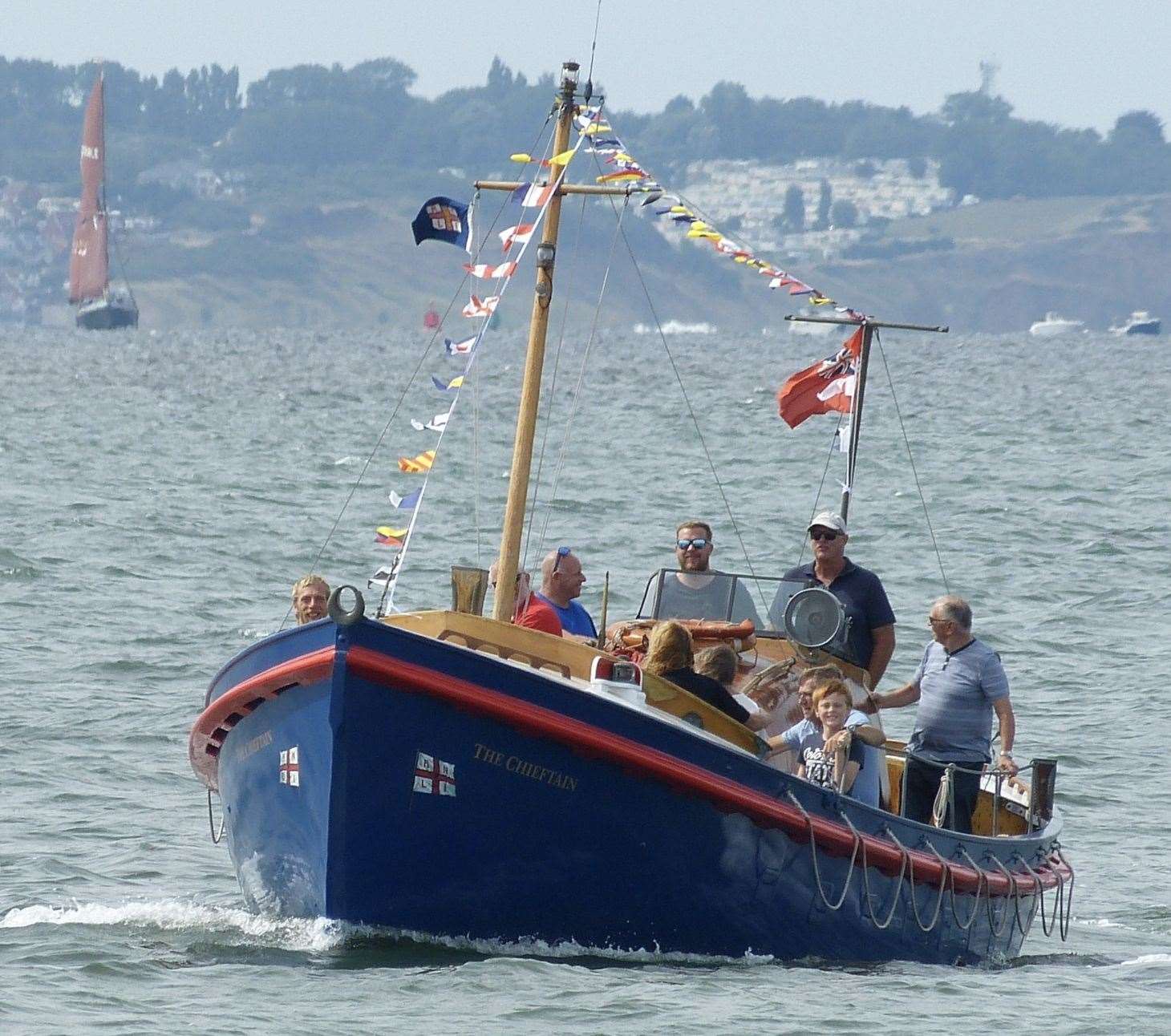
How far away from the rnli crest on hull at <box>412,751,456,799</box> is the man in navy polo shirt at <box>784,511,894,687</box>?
9.83ft

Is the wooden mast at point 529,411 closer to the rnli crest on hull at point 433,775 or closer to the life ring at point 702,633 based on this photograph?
the life ring at point 702,633

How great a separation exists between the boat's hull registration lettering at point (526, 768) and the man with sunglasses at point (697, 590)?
2827 millimetres

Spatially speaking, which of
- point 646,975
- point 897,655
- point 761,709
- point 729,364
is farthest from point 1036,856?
point 729,364

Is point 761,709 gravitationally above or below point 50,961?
above

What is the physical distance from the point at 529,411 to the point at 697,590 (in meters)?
1.74

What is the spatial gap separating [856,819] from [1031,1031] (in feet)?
3.86

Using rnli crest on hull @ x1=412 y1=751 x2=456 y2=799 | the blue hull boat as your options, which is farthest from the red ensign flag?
rnli crest on hull @ x1=412 y1=751 x2=456 y2=799

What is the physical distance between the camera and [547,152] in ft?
39.6

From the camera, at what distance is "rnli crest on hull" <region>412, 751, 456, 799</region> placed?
10156 millimetres

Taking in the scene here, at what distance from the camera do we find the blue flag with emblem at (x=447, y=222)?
12250mm

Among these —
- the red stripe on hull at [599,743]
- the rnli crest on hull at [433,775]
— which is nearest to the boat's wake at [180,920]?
the rnli crest on hull at [433,775]

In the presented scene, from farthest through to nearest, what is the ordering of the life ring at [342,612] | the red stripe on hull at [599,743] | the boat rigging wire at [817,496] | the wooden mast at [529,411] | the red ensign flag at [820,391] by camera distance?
the boat rigging wire at [817,496] < the red ensign flag at [820,391] < the wooden mast at [529,411] < the red stripe on hull at [599,743] < the life ring at [342,612]

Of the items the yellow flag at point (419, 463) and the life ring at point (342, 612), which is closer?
the life ring at point (342, 612)

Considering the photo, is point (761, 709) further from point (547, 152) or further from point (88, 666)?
point (88, 666)
